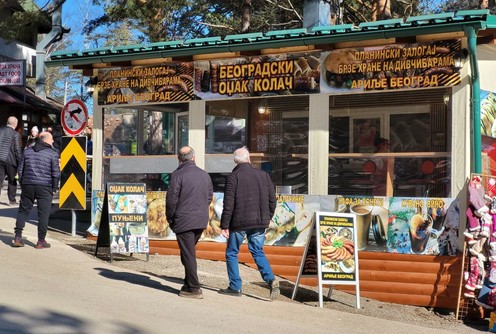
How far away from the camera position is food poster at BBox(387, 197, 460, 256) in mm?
10023

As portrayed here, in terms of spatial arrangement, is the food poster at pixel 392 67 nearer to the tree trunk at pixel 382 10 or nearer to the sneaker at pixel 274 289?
the sneaker at pixel 274 289

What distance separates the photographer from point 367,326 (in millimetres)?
8297

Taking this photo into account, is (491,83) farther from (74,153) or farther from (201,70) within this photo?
(74,153)

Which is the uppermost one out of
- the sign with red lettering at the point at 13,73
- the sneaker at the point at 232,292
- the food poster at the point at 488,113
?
the sign with red lettering at the point at 13,73

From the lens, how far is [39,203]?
35.7ft

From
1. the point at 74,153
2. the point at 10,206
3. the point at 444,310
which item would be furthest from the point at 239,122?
→ the point at 10,206

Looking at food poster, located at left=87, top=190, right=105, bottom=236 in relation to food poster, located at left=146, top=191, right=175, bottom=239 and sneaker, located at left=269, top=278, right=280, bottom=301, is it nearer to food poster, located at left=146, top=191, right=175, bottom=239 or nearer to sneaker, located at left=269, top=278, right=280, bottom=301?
food poster, located at left=146, top=191, right=175, bottom=239

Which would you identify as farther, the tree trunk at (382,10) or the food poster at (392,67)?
the tree trunk at (382,10)

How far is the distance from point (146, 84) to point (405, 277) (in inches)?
213

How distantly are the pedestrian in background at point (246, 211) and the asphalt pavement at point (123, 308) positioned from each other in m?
0.45

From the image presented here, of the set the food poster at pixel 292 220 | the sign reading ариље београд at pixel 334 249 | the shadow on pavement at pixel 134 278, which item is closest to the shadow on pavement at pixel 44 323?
the shadow on pavement at pixel 134 278

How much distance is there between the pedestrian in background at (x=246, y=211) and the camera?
8828 millimetres

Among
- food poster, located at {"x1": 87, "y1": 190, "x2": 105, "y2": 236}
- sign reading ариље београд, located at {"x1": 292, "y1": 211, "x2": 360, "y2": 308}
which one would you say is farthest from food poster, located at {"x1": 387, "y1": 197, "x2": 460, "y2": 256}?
food poster, located at {"x1": 87, "y1": 190, "x2": 105, "y2": 236}

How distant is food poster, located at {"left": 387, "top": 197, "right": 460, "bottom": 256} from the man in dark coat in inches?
123
